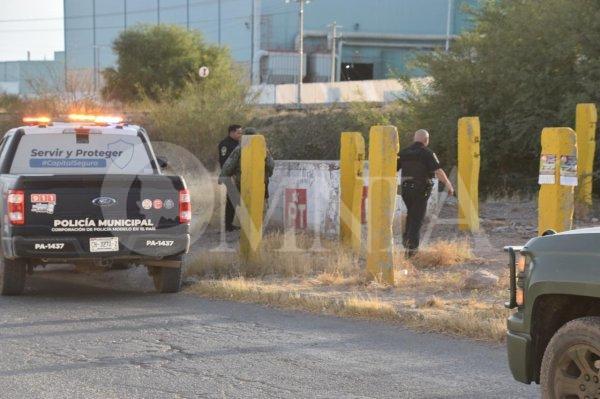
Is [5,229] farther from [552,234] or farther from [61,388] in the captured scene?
[552,234]

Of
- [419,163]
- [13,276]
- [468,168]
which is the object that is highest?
[419,163]

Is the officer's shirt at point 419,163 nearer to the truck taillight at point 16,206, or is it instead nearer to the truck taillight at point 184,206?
the truck taillight at point 184,206

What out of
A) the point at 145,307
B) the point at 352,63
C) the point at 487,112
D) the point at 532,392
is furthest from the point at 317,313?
the point at 352,63

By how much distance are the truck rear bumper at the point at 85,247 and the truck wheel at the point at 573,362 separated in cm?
608

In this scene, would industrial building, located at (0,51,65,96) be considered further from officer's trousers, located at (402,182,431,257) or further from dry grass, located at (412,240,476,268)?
dry grass, located at (412,240,476,268)

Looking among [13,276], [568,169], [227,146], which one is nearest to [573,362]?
[568,169]

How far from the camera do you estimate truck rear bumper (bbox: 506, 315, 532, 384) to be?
5.71 metres

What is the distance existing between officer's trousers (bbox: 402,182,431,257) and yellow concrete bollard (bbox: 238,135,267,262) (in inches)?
76.6

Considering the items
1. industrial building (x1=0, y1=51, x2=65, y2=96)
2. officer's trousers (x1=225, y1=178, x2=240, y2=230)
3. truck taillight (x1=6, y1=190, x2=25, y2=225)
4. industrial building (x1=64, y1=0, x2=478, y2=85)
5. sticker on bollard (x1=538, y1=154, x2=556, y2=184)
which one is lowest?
officer's trousers (x1=225, y1=178, x2=240, y2=230)

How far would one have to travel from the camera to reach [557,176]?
10.2m

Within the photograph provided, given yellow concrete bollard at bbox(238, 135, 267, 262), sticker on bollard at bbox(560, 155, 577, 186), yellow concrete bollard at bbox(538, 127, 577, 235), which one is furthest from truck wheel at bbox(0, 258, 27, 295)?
sticker on bollard at bbox(560, 155, 577, 186)

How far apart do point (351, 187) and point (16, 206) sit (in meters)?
5.44

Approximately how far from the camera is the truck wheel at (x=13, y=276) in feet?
36.0

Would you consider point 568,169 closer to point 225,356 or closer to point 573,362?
point 225,356
